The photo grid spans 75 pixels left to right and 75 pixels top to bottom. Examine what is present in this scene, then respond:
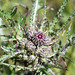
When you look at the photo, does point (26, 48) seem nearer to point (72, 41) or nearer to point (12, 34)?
point (12, 34)

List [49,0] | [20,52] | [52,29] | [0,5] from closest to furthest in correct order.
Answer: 1. [20,52]
2. [52,29]
3. [0,5]
4. [49,0]

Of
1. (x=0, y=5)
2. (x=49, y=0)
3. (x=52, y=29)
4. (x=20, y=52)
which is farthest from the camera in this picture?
(x=49, y=0)

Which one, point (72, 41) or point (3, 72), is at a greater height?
point (72, 41)

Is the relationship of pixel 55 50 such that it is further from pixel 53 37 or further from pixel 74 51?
pixel 74 51

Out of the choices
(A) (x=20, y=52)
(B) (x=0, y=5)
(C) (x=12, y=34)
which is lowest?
(A) (x=20, y=52)

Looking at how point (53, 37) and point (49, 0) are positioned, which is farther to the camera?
point (49, 0)

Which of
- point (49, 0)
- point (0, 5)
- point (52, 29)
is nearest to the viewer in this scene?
point (52, 29)

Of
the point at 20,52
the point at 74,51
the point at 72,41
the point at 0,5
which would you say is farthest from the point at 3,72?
the point at 74,51

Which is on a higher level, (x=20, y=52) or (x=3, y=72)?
(x=20, y=52)

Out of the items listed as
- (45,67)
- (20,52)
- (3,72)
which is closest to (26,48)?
(20,52)
